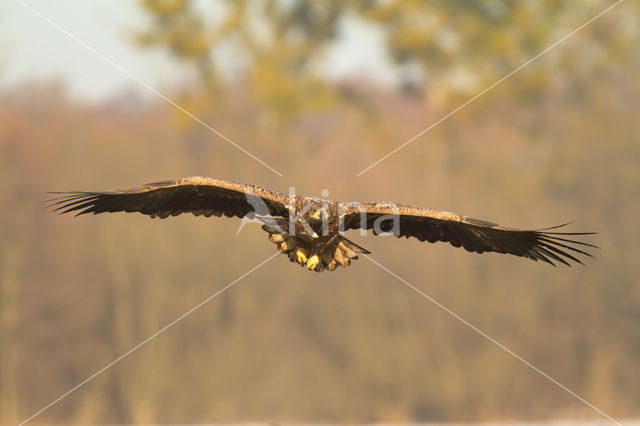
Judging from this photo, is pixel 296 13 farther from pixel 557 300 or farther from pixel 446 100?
pixel 557 300

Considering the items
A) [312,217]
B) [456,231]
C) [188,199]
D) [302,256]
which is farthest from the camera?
[456,231]

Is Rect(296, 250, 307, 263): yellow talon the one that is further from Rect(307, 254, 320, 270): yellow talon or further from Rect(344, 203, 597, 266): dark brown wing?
Rect(344, 203, 597, 266): dark brown wing

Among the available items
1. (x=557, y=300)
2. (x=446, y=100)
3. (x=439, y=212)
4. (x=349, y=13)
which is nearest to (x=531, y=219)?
(x=557, y=300)

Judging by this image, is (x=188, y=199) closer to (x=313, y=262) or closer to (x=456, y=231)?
(x=313, y=262)

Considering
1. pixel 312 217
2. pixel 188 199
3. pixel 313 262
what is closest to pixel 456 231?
pixel 313 262

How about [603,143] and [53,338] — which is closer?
[53,338]

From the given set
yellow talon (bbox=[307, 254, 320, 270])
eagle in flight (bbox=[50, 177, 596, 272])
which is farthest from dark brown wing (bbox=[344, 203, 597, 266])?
yellow talon (bbox=[307, 254, 320, 270])
